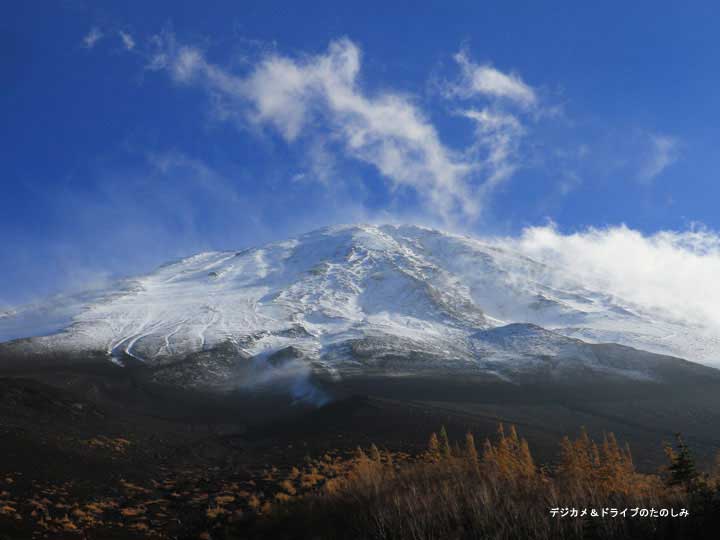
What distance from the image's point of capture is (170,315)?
111 meters

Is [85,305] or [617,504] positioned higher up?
[85,305]

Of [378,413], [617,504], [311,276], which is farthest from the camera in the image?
[311,276]

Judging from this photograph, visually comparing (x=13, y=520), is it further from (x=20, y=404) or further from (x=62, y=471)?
(x=20, y=404)

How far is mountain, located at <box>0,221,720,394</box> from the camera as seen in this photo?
75875 millimetres

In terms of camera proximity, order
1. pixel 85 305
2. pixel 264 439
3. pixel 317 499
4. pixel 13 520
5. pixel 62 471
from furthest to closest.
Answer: pixel 85 305 → pixel 264 439 → pixel 62 471 → pixel 13 520 → pixel 317 499

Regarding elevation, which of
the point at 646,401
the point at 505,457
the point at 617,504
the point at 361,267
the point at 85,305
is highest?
the point at 361,267

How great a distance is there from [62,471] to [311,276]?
12815 centimetres

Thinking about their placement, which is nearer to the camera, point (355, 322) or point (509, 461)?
point (509, 461)

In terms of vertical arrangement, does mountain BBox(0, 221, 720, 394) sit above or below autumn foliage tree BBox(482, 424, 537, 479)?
above

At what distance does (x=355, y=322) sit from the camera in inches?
4387

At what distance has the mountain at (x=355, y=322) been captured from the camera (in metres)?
75.9

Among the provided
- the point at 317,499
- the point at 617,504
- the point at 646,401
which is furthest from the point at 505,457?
the point at 646,401

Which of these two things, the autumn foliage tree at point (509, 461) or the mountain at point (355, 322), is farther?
the mountain at point (355, 322)

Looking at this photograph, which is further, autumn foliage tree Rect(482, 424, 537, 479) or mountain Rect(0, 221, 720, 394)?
mountain Rect(0, 221, 720, 394)
